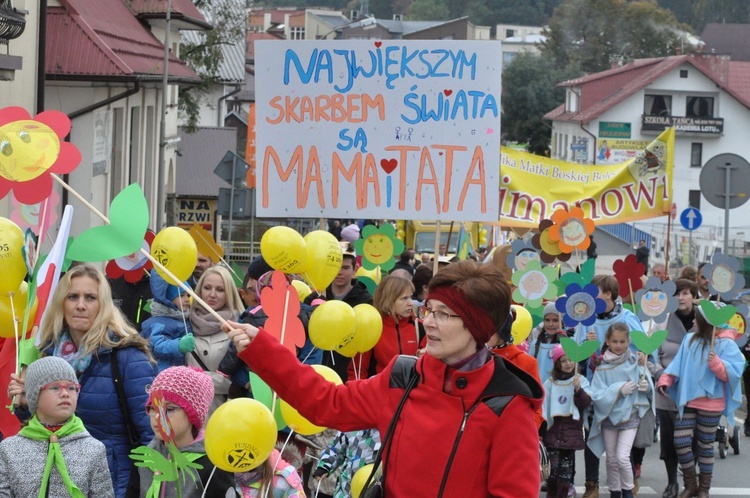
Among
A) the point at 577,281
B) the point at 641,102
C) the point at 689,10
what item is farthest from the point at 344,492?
the point at 689,10

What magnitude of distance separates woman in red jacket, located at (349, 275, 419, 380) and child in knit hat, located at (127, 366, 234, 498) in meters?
3.20

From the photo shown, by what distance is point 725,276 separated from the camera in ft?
36.2

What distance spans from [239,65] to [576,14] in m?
52.4

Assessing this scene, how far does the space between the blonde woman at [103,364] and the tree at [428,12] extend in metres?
138

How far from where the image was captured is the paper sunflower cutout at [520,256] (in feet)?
38.4

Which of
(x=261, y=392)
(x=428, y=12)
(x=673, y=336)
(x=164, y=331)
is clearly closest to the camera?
(x=261, y=392)

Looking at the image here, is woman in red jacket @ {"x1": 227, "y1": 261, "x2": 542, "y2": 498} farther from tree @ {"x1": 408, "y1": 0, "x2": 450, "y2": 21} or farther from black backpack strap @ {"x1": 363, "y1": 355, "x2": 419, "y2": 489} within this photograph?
tree @ {"x1": 408, "y1": 0, "x2": 450, "y2": 21}

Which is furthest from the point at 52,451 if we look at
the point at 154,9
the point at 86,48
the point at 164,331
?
the point at 154,9

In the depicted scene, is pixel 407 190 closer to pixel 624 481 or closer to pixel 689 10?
pixel 624 481

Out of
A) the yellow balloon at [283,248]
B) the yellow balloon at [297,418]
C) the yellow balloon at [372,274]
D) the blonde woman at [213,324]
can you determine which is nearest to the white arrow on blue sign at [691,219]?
the yellow balloon at [372,274]

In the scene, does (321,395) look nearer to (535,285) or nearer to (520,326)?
(520,326)

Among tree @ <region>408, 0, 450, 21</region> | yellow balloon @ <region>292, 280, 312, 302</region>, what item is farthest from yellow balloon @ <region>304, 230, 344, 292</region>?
tree @ <region>408, 0, 450, 21</region>

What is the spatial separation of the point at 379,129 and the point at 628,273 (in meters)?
2.61

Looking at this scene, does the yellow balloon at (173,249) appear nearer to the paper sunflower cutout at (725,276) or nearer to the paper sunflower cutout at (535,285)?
the paper sunflower cutout at (535,285)
